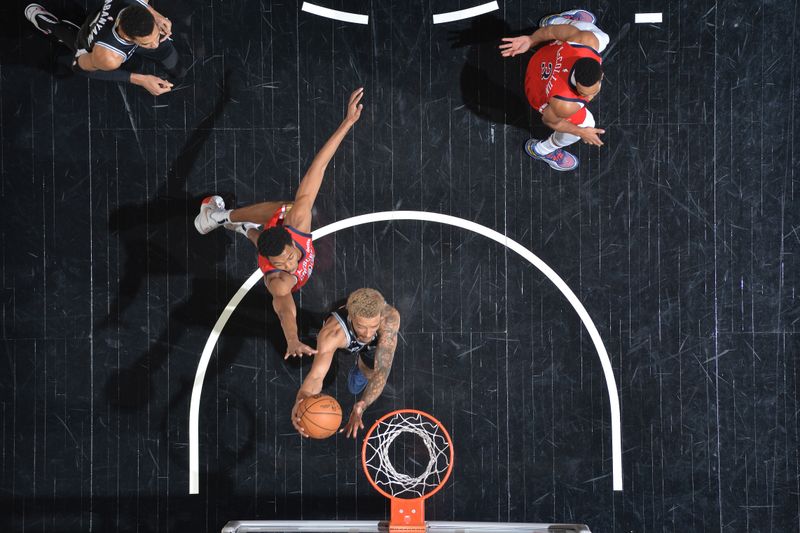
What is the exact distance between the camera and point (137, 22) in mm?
5145

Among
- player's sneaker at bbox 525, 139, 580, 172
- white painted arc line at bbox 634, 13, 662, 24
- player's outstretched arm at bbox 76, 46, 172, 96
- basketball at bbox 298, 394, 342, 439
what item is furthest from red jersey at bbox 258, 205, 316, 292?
white painted arc line at bbox 634, 13, 662, 24

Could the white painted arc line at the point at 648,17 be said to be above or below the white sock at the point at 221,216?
above

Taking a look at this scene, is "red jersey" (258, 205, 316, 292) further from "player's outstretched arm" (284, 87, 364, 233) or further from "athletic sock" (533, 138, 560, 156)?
"athletic sock" (533, 138, 560, 156)

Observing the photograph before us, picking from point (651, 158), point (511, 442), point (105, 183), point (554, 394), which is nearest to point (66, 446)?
point (105, 183)

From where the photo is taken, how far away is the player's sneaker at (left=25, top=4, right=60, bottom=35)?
6045 mm

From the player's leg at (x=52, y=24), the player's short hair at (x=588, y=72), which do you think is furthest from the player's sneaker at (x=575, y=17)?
the player's leg at (x=52, y=24)

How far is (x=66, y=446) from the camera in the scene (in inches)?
245

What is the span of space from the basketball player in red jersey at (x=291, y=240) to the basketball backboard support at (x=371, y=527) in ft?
5.26

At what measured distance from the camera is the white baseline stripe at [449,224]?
612 cm

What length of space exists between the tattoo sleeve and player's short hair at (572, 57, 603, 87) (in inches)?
99.3

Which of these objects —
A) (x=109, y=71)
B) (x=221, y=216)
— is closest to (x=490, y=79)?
(x=221, y=216)

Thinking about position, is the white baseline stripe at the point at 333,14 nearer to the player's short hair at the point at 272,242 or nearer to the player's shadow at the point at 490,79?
the player's shadow at the point at 490,79

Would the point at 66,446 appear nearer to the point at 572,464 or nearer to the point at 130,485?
the point at 130,485

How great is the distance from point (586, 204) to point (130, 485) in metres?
5.29
